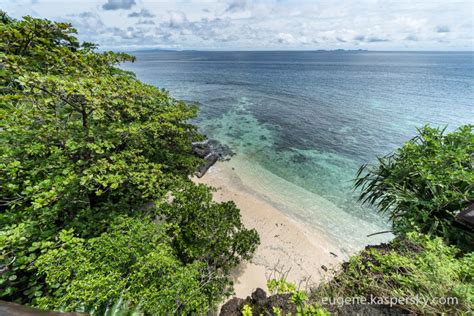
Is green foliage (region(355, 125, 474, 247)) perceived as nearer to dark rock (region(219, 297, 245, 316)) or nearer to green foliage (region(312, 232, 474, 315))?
green foliage (region(312, 232, 474, 315))

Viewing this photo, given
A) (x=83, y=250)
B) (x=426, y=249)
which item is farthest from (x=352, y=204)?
(x=83, y=250)

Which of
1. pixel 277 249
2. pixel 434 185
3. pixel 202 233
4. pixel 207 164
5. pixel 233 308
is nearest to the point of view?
pixel 233 308

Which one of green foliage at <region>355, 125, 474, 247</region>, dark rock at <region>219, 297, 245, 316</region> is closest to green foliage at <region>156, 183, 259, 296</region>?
dark rock at <region>219, 297, 245, 316</region>

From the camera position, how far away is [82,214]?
4.79 m

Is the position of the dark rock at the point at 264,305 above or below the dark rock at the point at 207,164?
above

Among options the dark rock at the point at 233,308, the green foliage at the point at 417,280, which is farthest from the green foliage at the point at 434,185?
the dark rock at the point at 233,308

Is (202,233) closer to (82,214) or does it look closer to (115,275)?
(115,275)

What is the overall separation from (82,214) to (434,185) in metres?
10.1

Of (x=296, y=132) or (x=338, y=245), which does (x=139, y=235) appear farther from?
(x=296, y=132)

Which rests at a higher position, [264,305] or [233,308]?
[264,305]

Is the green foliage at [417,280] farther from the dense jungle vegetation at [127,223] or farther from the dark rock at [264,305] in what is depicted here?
the dark rock at [264,305]

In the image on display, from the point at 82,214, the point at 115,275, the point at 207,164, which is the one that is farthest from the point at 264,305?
the point at 207,164

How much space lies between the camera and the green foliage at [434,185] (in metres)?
5.18

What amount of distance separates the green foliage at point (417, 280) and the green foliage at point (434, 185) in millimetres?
1185
